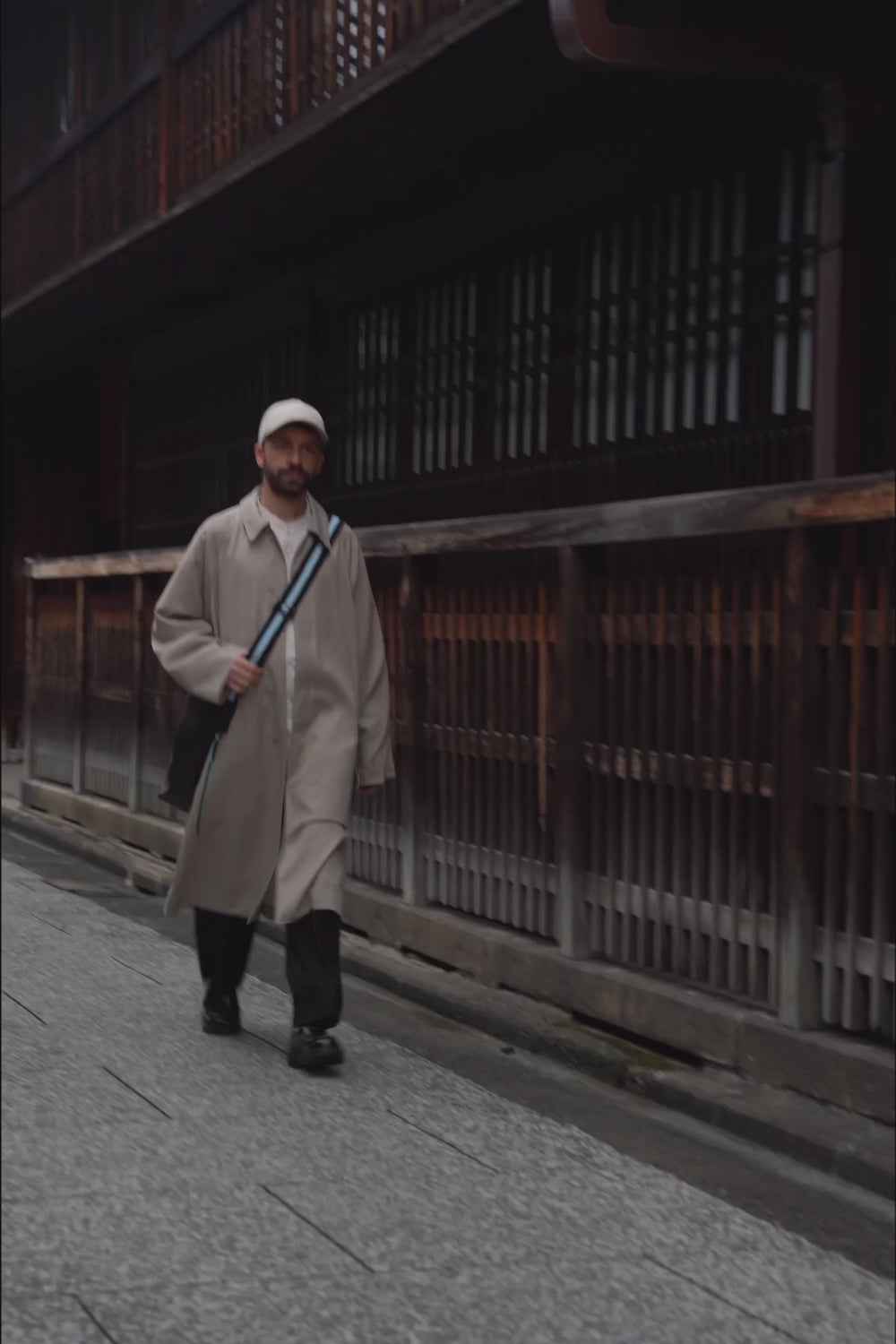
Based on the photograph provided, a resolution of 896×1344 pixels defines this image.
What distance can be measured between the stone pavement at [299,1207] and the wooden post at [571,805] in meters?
2.02

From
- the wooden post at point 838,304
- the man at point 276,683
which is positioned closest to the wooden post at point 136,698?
the man at point 276,683

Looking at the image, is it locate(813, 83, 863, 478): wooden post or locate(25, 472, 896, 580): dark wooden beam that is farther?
locate(813, 83, 863, 478): wooden post

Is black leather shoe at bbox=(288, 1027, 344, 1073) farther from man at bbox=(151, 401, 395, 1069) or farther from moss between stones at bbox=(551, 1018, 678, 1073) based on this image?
moss between stones at bbox=(551, 1018, 678, 1073)

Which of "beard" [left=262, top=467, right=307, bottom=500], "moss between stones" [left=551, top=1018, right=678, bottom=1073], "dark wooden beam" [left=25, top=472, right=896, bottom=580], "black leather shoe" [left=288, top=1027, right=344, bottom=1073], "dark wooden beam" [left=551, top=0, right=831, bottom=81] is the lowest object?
"moss between stones" [left=551, top=1018, right=678, bottom=1073]

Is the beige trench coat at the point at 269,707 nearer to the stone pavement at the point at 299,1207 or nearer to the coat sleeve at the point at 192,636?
the coat sleeve at the point at 192,636

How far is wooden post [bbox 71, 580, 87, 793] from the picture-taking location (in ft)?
6.46

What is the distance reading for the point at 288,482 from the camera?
1.14 meters

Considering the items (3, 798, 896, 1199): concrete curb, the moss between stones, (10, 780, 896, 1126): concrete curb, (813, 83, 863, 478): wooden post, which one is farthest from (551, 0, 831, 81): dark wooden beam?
the moss between stones

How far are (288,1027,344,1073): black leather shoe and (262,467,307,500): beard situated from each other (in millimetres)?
1194

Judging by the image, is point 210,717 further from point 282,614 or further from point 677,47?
point 677,47

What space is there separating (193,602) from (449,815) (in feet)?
3.84

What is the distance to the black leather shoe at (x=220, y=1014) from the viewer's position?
159cm

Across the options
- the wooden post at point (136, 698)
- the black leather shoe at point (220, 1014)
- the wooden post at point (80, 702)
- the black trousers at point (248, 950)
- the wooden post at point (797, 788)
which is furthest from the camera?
the wooden post at point (797, 788)

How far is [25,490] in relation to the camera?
2389cm
